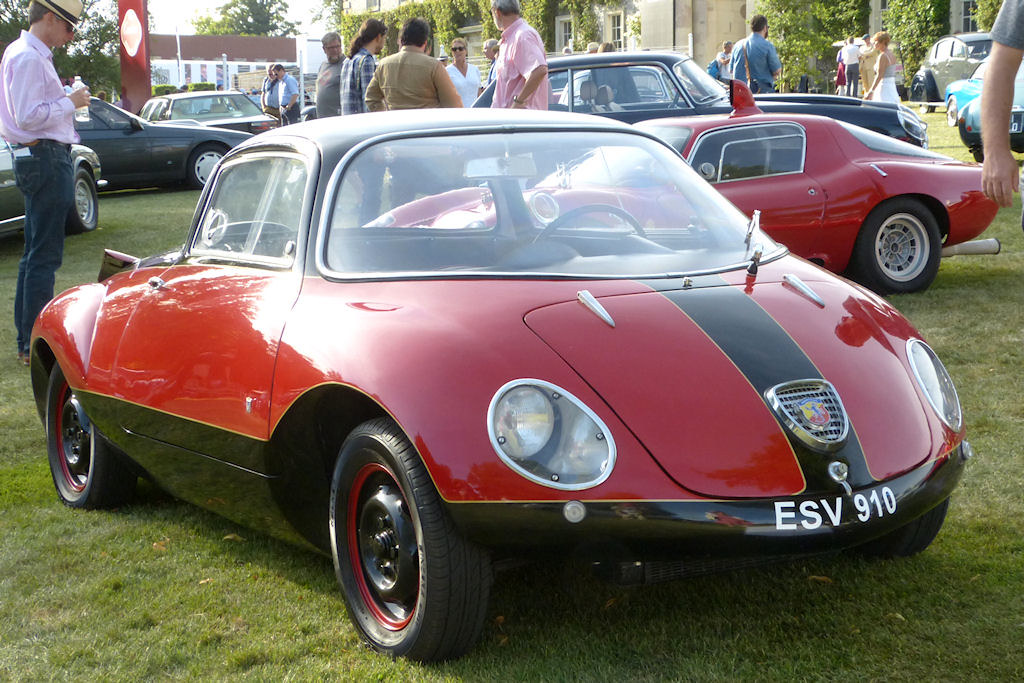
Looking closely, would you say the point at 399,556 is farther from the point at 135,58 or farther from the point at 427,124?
the point at 135,58

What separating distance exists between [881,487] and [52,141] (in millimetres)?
5360

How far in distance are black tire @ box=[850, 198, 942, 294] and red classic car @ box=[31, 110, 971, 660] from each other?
13.5 feet

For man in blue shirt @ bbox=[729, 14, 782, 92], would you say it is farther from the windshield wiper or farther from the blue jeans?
the windshield wiper

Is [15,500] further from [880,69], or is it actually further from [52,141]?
[880,69]

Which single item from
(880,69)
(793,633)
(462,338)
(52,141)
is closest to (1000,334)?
(793,633)

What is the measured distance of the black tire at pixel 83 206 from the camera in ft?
42.4

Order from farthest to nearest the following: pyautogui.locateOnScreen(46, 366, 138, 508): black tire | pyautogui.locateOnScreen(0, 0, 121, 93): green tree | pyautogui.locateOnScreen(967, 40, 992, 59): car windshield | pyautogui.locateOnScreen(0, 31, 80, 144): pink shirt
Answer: pyautogui.locateOnScreen(0, 0, 121, 93): green tree < pyautogui.locateOnScreen(967, 40, 992, 59): car windshield < pyautogui.locateOnScreen(0, 31, 80, 144): pink shirt < pyautogui.locateOnScreen(46, 366, 138, 508): black tire

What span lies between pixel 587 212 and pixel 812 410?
1089 mm

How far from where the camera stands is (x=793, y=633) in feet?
10.3

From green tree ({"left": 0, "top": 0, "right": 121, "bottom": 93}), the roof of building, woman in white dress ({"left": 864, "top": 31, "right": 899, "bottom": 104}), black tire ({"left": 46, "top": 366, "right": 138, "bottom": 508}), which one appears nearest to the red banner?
woman in white dress ({"left": 864, "top": 31, "right": 899, "bottom": 104})

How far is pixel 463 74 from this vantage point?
47.0 feet

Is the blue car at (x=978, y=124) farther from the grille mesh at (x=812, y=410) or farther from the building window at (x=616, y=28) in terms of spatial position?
the building window at (x=616, y=28)

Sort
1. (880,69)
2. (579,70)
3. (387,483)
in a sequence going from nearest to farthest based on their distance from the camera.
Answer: (387,483) < (579,70) < (880,69)

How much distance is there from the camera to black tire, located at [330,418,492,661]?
2.83 meters
